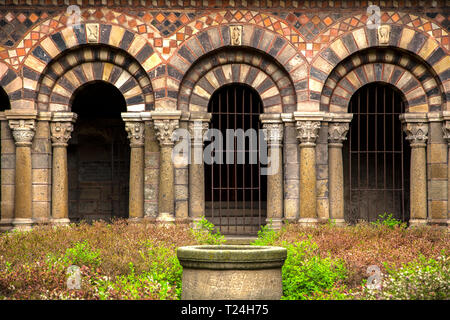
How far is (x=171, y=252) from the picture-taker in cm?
984

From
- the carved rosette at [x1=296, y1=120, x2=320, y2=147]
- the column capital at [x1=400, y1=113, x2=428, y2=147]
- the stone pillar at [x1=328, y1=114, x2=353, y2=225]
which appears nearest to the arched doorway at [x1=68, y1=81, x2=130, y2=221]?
the carved rosette at [x1=296, y1=120, x2=320, y2=147]

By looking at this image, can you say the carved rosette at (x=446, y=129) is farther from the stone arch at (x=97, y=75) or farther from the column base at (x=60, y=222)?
the column base at (x=60, y=222)

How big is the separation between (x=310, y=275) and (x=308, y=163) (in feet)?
15.2

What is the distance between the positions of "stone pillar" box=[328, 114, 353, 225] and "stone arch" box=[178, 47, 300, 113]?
90 centimetres

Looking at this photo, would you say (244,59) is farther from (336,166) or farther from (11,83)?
(11,83)

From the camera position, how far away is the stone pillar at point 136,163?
13.5m

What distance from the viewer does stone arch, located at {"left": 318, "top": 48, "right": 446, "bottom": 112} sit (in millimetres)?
13695

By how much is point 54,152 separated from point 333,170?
17.5ft

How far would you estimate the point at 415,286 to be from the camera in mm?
7844

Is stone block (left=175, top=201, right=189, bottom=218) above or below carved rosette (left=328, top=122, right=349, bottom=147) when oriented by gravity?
below

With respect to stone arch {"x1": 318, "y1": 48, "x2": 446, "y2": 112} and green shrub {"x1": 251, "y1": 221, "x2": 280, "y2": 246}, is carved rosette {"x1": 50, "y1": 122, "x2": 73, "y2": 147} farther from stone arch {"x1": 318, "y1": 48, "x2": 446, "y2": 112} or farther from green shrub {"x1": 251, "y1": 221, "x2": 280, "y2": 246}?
stone arch {"x1": 318, "y1": 48, "x2": 446, "y2": 112}

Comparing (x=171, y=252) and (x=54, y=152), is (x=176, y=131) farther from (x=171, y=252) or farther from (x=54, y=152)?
(x=171, y=252)

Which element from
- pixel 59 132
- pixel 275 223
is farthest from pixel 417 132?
pixel 59 132
